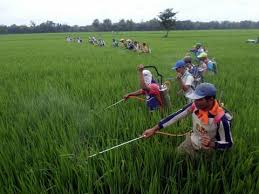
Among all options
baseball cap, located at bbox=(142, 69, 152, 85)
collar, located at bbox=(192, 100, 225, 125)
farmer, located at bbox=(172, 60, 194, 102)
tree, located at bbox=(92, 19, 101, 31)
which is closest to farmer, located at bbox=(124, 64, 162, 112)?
baseball cap, located at bbox=(142, 69, 152, 85)

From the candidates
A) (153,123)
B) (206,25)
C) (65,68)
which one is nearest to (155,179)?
(153,123)

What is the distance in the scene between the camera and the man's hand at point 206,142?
2242mm

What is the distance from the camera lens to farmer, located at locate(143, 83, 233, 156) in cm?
213

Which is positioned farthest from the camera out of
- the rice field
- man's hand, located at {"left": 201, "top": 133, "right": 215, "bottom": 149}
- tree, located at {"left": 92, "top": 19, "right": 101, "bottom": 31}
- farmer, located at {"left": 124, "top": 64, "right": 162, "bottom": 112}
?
tree, located at {"left": 92, "top": 19, "right": 101, "bottom": 31}

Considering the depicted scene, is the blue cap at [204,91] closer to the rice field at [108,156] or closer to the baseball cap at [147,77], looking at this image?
the rice field at [108,156]

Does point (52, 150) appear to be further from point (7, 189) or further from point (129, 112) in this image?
point (129, 112)

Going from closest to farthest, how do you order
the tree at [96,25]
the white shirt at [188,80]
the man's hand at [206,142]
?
the man's hand at [206,142], the white shirt at [188,80], the tree at [96,25]

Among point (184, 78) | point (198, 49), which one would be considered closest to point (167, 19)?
point (198, 49)

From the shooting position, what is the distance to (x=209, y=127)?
2.21m

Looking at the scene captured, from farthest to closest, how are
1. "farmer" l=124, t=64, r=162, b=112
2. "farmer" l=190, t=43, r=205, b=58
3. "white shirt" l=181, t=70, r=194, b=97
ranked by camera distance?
1. "farmer" l=190, t=43, r=205, b=58
2. "white shirt" l=181, t=70, r=194, b=97
3. "farmer" l=124, t=64, r=162, b=112

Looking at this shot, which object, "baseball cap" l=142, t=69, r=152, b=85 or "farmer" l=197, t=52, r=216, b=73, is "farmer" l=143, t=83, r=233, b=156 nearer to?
"baseball cap" l=142, t=69, r=152, b=85

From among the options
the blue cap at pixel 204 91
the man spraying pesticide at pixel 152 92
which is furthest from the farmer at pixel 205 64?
the blue cap at pixel 204 91

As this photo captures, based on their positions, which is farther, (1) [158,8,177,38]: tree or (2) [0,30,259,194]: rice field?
(1) [158,8,177,38]: tree

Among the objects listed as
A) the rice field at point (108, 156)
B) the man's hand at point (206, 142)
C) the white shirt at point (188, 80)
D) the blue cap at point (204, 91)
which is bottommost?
the rice field at point (108, 156)
